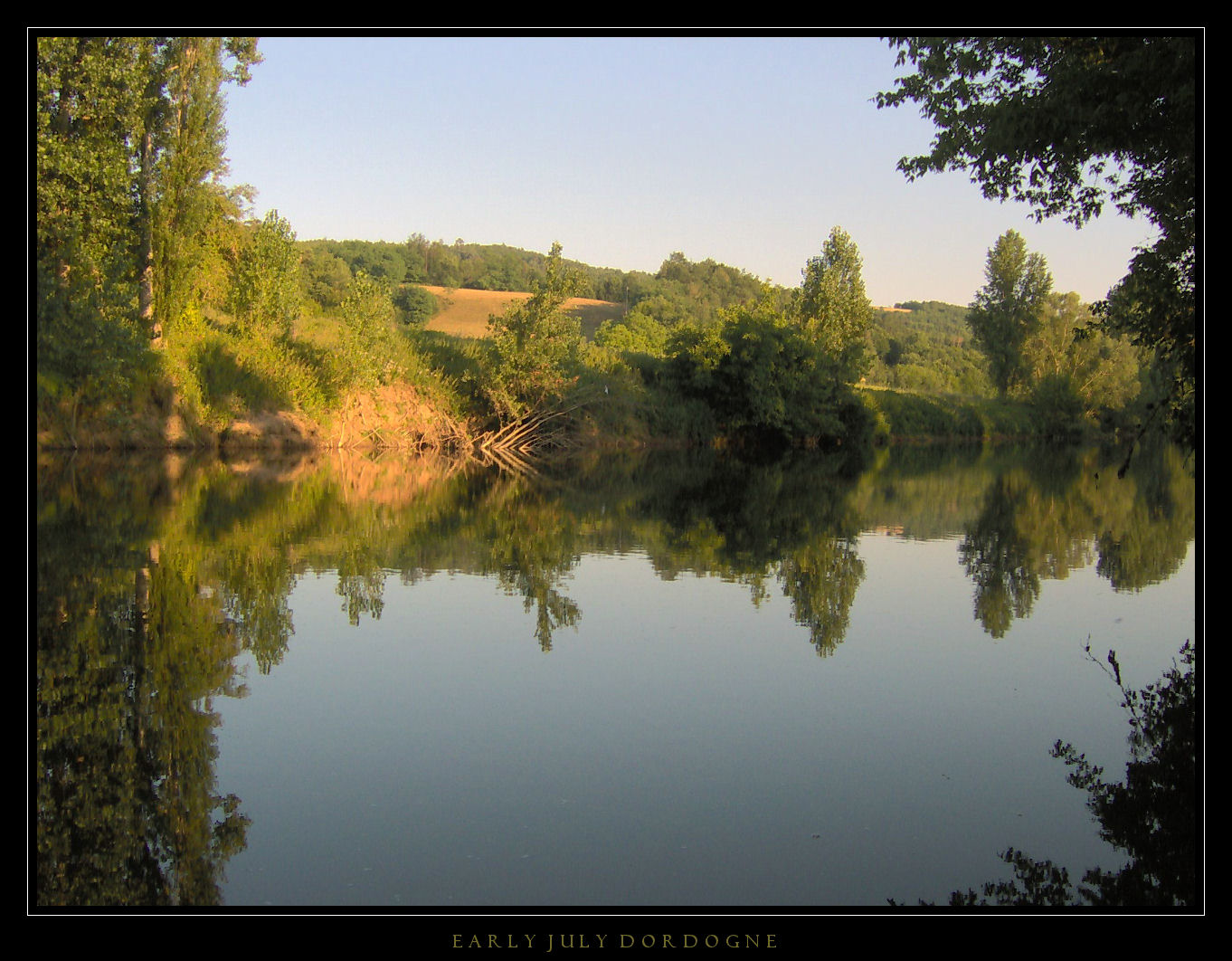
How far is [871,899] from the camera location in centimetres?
387

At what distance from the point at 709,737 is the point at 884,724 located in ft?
3.39

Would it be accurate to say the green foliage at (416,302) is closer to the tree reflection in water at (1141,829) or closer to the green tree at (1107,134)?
the green tree at (1107,134)

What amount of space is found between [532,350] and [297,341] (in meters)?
7.67

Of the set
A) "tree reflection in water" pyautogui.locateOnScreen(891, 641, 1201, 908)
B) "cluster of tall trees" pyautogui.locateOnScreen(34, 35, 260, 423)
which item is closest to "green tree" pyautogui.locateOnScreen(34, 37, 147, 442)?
"cluster of tall trees" pyautogui.locateOnScreen(34, 35, 260, 423)

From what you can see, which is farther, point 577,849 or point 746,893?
point 577,849

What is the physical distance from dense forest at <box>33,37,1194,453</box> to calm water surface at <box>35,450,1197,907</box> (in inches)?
100.0

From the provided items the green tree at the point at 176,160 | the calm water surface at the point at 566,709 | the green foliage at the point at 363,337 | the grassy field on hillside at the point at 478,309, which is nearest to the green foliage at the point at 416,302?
the grassy field on hillside at the point at 478,309

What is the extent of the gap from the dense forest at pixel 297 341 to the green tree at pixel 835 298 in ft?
0.41

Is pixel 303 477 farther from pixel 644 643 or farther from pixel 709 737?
pixel 709 737

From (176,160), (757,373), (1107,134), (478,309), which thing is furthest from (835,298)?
(1107,134)

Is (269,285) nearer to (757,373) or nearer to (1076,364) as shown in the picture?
(757,373)

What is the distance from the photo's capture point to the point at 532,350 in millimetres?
35625

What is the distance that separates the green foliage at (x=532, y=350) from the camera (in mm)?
35688
